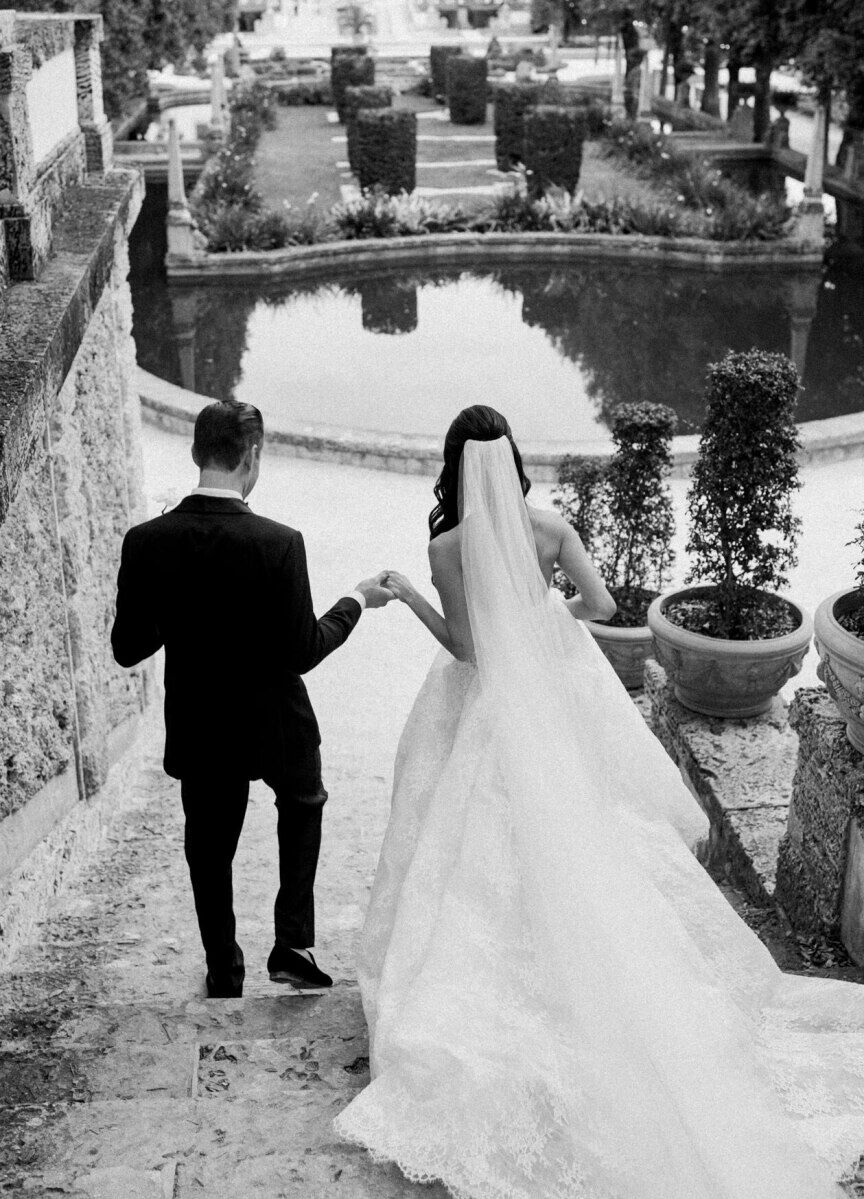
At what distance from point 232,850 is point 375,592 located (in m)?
0.81

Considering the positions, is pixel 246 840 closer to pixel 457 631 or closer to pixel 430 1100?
pixel 457 631

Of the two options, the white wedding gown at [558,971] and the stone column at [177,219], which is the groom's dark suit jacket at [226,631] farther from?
the stone column at [177,219]

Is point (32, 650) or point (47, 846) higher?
point (32, 650)

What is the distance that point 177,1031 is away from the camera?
3.45 meters

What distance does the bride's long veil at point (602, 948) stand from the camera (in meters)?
2.89

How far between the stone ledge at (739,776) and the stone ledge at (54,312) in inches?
107

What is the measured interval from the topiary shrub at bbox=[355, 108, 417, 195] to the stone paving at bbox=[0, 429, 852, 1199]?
1451cm

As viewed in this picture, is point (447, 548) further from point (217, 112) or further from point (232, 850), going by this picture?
point (217, 112)

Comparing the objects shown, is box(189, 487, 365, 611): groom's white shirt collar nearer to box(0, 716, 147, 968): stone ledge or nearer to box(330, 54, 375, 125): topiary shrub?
box(0, 716, 147, 968): stone ledge

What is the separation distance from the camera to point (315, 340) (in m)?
15.1

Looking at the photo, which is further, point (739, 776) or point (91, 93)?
point (91, 93)

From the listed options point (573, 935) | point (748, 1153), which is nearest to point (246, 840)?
point (573, 935)

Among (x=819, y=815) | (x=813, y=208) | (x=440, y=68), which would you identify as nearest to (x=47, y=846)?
(x=819, y=815)

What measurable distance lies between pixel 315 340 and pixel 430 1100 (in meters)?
12.7
